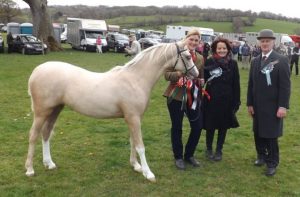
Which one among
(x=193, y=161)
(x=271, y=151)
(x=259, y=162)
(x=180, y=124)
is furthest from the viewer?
(x=259, y=162)

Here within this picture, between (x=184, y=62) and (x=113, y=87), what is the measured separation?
102cm

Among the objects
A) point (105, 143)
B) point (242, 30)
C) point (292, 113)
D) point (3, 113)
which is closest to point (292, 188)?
point (105, 143)

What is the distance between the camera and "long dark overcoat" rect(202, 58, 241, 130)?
19.7ft

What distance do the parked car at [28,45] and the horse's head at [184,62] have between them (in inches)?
983

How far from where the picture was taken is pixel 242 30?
79.2 metres

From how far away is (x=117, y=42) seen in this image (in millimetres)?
37688

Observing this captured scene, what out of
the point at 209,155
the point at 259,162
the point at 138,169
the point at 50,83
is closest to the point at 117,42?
the point at 209,155

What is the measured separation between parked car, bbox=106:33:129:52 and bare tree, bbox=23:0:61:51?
23.3ft

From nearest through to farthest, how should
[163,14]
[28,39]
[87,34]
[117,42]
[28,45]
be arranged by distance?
[28,45] < [28,39] < [117,42] < [87,34] < [163,14]

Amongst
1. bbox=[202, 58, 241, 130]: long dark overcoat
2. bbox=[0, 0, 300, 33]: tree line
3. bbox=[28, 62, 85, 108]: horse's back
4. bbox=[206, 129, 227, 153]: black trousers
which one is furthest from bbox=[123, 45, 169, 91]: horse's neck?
bbox=[0, 0, 300, 33]: tree line

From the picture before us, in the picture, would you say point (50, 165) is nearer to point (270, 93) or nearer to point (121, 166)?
point (121, 166)

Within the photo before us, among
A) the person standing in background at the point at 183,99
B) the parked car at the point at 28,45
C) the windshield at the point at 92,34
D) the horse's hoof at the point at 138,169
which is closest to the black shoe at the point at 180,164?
the person standing in background at the point at 183,99

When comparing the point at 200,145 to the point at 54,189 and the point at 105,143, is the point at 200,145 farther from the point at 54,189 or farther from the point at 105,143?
the point at 54,189

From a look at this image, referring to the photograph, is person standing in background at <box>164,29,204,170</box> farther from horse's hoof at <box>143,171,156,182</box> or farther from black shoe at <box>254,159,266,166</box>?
black shoe at <box>254,159,266,166</box>
